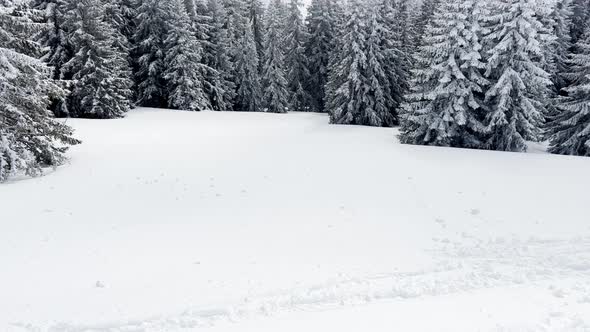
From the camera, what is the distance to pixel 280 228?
8.95 metres

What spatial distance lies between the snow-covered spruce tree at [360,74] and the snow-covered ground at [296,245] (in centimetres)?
1325

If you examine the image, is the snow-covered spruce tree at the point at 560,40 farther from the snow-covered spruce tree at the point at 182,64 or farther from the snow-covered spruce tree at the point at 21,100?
the snow-covered spruce tree at the point at 21,100

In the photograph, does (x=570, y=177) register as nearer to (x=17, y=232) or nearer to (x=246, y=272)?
(x=246, y=272)

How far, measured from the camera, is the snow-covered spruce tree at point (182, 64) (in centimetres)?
3322

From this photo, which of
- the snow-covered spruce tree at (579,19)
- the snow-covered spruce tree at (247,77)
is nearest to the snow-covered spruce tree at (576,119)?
the snow-covered spruce tree at (579,19)

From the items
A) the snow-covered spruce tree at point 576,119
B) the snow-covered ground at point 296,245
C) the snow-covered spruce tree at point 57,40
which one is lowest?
the snow-covered ground at point 296,245

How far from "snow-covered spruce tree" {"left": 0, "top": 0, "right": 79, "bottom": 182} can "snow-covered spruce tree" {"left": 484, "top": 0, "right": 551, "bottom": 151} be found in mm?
16293

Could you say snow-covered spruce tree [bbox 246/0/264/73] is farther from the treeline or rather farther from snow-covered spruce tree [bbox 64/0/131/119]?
snow-covered spruce tree [bbox 64/0/131/119]

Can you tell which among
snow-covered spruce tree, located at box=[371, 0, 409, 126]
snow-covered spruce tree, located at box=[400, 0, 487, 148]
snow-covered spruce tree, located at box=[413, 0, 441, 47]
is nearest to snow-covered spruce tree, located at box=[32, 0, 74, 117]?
snow-covered spruce tree, located at box=[371, 0, 409, 126]

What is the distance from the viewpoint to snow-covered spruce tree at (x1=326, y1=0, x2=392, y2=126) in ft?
89.6

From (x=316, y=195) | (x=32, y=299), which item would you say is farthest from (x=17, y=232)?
(x=316, y=195)

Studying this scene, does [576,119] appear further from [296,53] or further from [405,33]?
[296,53]

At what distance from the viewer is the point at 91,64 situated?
25.6 m

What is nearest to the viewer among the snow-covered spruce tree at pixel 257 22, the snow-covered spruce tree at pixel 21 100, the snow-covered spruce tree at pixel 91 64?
the snow-covered spruce tree at pixel 21 100
